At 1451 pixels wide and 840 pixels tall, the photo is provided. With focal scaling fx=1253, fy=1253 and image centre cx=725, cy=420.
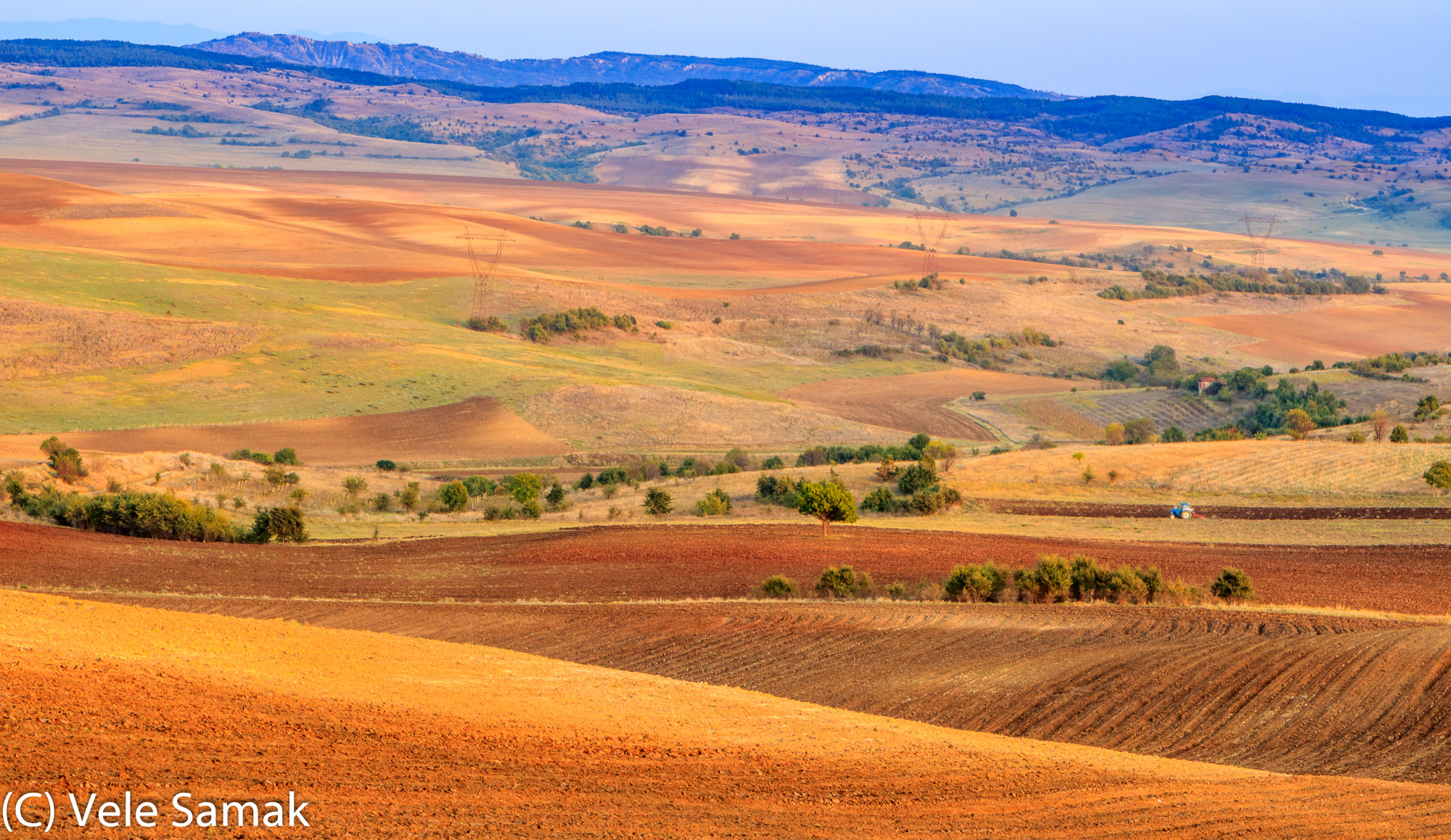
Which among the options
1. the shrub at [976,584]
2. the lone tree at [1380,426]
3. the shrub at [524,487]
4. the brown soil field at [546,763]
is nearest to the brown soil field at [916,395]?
the lone tree at [1380,426]

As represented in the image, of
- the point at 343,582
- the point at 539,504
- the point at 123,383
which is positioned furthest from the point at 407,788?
the point at 123,383

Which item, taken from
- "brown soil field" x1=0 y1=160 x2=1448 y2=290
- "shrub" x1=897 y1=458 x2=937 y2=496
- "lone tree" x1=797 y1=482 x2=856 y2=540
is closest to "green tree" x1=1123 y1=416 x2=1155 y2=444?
"shrub" x1=897 y1=458 x2=937 y2=496

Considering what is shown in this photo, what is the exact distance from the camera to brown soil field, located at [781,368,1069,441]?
229 feet

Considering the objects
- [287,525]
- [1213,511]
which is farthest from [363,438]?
[1213,511]

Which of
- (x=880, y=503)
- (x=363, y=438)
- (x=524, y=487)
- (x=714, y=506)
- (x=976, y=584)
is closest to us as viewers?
(x=976, y=584)

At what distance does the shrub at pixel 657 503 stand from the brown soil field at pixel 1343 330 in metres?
69.1

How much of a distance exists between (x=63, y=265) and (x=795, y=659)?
277 ft

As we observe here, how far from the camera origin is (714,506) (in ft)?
144

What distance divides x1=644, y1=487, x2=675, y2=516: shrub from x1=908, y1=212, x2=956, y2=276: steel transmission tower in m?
81.1

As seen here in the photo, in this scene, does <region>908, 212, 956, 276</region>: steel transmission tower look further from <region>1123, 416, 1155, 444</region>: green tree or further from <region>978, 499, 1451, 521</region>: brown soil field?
<region>978, 499, 1451, 521</region>: brown soil field

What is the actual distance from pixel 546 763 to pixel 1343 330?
111 m

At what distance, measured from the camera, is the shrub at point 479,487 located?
47.6 meters

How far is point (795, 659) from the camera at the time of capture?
2052cm

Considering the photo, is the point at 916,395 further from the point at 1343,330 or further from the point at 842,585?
the point at 1343,330
